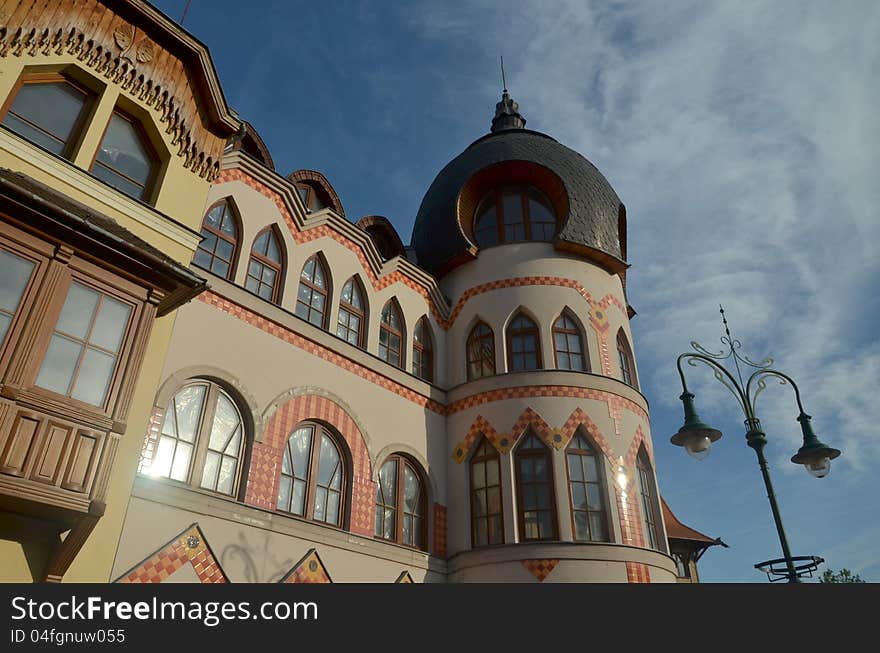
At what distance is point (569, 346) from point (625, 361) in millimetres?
1997

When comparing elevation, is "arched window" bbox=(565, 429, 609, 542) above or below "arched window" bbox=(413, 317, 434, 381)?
below

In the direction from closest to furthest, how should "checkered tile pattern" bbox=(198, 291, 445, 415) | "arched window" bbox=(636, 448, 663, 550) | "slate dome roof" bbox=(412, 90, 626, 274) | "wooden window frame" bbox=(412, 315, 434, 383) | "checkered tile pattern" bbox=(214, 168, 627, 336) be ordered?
"checkered tile pattern" bbox=(198, 291, 445, 415) < "checkered tile pattern" bbox=(214, 168, 627, 336) < "arched window" bbox=(636, 448, 663, 550) < "wooden window frame" bbox=(412, 315, 434, 383) < "slate dome roof" bbox=(412, 90, 626, 274)

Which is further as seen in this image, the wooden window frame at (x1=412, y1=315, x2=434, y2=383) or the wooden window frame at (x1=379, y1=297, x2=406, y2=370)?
the wooden window frame at (x1=412, y1=315, x2=434, y2=383)

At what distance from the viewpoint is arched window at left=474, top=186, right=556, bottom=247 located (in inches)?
693

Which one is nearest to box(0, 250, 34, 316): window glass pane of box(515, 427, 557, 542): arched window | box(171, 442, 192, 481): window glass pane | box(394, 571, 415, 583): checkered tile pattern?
box(171, 442, 192, 481): window glass pane

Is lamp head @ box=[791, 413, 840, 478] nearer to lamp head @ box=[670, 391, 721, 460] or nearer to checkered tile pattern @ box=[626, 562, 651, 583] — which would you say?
lamp head @ box=[670, 391, 721, 460]

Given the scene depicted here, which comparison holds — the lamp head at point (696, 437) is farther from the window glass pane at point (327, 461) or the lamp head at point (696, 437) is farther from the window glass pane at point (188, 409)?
the window glass pane at point (188, 409)

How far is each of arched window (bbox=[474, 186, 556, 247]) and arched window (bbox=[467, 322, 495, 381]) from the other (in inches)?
101

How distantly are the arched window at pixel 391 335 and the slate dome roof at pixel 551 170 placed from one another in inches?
106

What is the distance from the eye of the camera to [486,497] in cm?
1441

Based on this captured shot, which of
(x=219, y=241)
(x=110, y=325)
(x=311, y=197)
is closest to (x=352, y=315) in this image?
(x=311, y=197)
